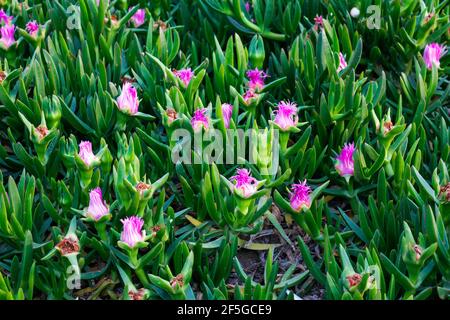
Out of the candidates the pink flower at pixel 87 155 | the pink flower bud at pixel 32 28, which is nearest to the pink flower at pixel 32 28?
the pink flower bud at pixel 32 28

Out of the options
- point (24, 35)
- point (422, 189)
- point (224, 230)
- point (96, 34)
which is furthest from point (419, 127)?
point (24, 35)

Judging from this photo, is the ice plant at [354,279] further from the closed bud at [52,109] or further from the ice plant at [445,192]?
the closed bud at [52,109]

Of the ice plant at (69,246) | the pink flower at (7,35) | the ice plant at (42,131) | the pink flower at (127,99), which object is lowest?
the ice plant at (69,246)

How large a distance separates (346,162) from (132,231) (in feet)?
1.61

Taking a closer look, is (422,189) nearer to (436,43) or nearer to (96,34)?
(436,43)

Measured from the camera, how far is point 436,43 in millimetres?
1864

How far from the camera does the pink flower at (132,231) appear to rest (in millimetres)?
1359

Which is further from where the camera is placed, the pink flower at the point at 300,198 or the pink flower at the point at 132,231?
the pink flower at the point at 300,198

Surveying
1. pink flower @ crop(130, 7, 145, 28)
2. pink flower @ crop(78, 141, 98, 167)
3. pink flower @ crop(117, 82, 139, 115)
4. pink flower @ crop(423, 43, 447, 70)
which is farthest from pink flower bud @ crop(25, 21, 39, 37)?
pink flower @ crop(423, 43, 447, 70)

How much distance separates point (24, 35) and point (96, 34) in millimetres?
185

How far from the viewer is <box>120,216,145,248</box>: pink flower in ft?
4.46

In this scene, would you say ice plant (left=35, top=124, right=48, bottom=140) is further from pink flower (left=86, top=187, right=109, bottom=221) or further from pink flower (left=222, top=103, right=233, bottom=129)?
pink flower (left=222, top=103, right=233, bottom=129)

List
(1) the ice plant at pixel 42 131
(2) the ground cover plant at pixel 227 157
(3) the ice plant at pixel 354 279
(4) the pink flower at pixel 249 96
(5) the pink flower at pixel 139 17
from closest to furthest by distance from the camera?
1. (3) the ice plant at pixel 354 279
2. (2) the ground cover plant at pixel 227 157
3. (1) the ice plant at pixel 42 131
4. (4) the pink flower at pixel 249 96
5. (5) the pink flower at pixel 139 17

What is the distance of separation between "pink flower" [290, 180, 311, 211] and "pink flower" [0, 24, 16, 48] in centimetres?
86
